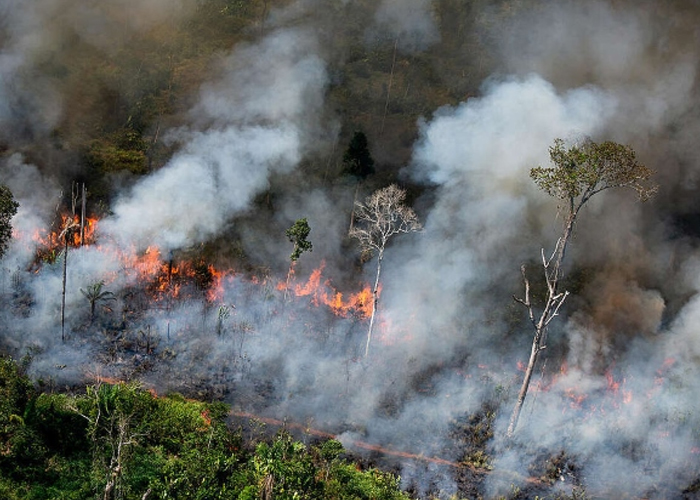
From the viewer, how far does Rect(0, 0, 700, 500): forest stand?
76.7 ft

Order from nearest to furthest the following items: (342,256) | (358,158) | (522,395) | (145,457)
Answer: (145,457)
(522,395)
(342,256)
(358,158)

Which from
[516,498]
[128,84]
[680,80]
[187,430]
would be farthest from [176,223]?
[680,80]

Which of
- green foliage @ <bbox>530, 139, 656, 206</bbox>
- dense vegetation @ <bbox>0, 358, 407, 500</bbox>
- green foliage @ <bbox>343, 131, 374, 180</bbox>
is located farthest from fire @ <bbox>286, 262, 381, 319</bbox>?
green foliage @ <bbox>530, 139, 656, 206</bbox>

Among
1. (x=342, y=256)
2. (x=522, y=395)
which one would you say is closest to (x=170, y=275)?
(x=342, y=256)

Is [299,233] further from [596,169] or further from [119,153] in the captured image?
[119,153]

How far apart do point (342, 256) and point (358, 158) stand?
6.49m

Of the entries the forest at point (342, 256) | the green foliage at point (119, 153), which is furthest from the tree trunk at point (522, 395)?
the green foliage at point (119, 153)

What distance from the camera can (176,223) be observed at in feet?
112

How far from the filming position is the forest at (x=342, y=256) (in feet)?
76.7

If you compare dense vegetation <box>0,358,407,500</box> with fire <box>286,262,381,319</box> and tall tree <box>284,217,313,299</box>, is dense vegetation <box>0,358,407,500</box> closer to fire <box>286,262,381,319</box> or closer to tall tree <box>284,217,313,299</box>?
tall tree <box>284,217,313,299</box>

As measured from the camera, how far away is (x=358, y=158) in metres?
38.7

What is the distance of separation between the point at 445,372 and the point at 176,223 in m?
17.1

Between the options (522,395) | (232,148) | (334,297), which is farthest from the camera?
(232,148)

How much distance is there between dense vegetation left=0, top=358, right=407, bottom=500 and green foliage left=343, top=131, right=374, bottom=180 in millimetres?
20524
